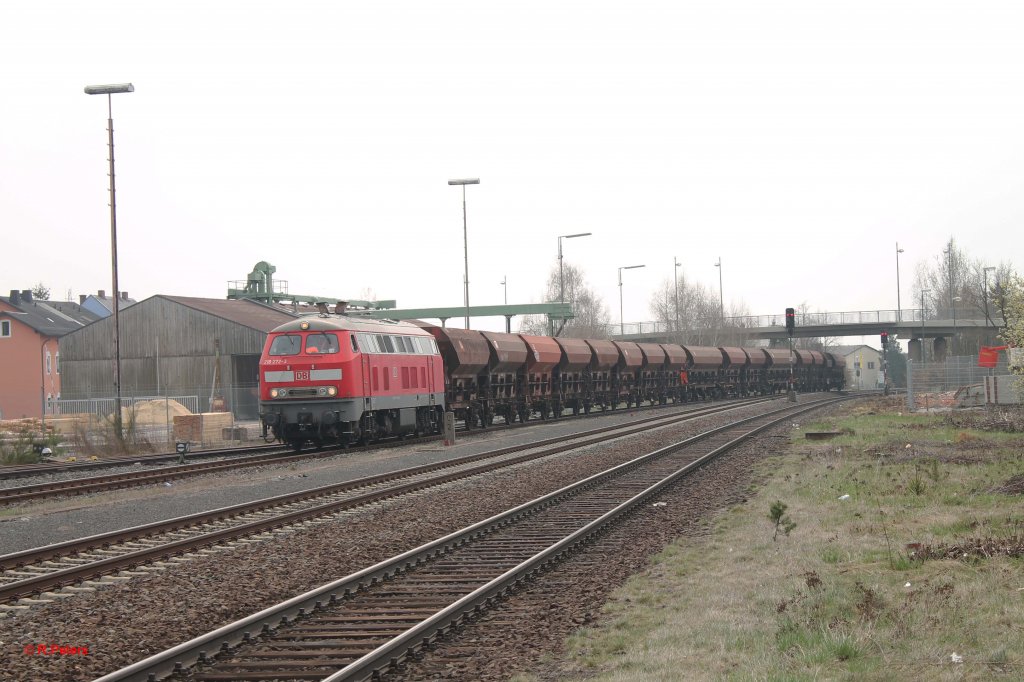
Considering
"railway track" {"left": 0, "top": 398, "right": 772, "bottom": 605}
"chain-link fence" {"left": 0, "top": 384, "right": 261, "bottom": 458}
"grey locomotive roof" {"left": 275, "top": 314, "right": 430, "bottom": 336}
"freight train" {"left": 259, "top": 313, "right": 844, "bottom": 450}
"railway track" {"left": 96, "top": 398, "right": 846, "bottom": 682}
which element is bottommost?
"railway track" {"left": 96, "top": 398, "right": 846, "bottom": 682}

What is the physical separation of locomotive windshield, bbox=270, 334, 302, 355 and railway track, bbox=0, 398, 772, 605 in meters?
6.05

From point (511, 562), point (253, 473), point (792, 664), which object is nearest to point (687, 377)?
point (253, 473)

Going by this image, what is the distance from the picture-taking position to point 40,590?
9.39m

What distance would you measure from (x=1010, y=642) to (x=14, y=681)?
667cm

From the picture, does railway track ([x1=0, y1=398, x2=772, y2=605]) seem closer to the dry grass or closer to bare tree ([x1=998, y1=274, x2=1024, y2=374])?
the dry grass

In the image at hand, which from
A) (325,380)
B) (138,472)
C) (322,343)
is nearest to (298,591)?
(138,472)

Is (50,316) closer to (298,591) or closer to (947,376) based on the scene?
Result: (947,376)

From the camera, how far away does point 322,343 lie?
24.9m

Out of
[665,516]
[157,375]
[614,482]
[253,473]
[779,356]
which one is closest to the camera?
[665,516]

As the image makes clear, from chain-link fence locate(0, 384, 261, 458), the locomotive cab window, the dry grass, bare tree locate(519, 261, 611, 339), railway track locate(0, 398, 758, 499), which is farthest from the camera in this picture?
bare tree locate(519, 261, 611, 339)

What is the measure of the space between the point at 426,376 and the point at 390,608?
2191 cm

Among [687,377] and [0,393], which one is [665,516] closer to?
[687,377]

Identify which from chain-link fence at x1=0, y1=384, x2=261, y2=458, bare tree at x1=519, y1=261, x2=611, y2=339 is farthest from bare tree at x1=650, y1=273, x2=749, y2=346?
chain-link fence at x1=0, y1=384, x2=261, y2=458

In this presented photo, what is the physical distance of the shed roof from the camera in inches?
2048
